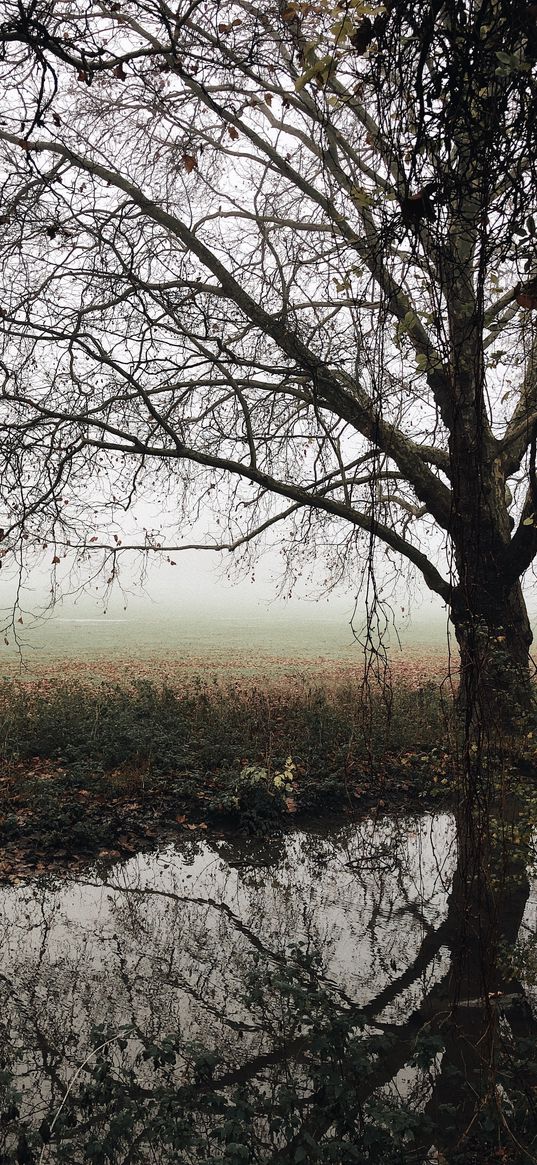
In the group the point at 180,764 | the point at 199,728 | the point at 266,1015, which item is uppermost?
the point at 199,728

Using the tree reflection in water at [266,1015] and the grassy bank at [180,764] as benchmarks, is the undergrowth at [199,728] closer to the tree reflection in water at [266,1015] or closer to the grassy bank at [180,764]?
the grassy bank at [180,764]

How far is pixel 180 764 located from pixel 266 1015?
17.9 feet

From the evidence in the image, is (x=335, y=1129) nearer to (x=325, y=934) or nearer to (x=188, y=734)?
(x=325, y=934)

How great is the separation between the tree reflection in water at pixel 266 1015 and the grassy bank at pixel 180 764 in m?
0.94

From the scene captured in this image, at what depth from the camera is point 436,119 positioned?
2625 millimetres

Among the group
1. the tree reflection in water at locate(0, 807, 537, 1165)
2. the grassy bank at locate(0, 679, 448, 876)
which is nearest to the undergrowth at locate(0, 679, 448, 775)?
the grassy bank at locate(0, 679, 448, 876)

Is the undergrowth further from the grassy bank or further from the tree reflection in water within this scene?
the tree reflection in water

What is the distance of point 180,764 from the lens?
10.2m

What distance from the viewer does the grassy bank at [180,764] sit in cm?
844

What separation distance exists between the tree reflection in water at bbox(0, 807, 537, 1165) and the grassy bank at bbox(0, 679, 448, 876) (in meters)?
0.94

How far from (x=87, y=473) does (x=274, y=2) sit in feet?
19.9

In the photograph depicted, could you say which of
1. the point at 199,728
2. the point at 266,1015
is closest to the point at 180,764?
the point at 199,728

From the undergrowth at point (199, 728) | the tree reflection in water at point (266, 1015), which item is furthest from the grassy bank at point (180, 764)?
the tree reflection in water at point (266, 1015)

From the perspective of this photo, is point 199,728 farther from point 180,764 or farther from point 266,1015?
point 266,1015
